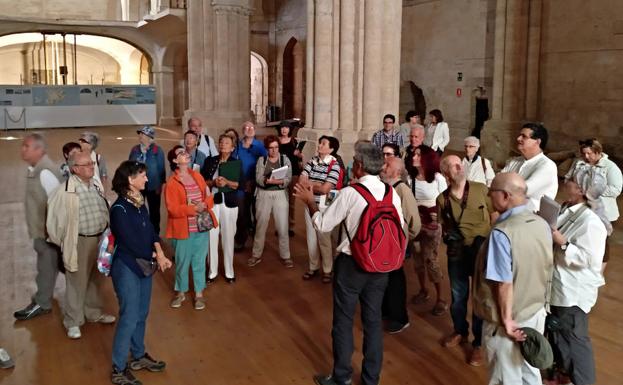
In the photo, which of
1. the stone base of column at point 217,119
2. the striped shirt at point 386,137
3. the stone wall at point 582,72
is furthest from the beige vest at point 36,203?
the stone wall at point 582,72

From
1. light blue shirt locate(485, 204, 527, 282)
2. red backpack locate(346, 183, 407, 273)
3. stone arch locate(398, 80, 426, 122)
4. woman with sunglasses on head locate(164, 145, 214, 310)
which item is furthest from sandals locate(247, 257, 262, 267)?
stone arch locate(398, 80, 426, 122)

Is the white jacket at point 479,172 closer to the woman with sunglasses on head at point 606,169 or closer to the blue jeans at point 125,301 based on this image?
the woman with sunglasses on head at point 606,169

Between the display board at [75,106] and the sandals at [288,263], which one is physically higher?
the display board at [75,106]

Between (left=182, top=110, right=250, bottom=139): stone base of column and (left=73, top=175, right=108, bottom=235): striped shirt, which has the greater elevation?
(left=182, top=110, right=250, bottom=139): stone base of column

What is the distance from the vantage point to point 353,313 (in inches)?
158

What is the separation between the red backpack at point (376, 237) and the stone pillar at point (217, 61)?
14.2 metres

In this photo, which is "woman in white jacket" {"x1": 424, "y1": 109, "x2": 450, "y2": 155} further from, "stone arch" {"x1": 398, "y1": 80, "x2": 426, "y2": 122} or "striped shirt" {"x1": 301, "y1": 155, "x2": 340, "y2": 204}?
"stone arch" {"x1": 398, "y1": 80, "x2": 426, "y2": 122}

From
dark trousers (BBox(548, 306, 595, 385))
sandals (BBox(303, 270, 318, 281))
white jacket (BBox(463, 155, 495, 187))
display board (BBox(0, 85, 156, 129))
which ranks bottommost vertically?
sandals (BBox(303, 270, 318, 281))

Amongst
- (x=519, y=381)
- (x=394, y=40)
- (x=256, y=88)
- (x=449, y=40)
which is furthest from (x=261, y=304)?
(x=256, y=88)

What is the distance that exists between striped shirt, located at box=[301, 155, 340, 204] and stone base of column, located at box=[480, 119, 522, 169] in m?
10.4

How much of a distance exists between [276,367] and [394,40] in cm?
729

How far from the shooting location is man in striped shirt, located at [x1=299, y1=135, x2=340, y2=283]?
6016 mm

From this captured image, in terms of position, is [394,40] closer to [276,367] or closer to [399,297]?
[399,297]

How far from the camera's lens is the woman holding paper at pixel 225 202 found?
6.37 m
